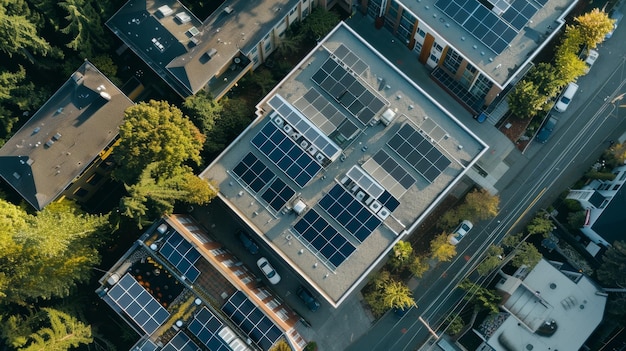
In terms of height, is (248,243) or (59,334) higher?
(248,243)

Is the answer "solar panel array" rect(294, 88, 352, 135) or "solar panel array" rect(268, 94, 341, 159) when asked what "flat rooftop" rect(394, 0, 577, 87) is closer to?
"solar panel array" rect(294, 88, 352, 135)

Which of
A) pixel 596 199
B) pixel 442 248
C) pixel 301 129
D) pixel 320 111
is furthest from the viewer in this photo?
pixel 596 199

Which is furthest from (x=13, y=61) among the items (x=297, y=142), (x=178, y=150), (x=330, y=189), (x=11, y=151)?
(x=330, y=189)

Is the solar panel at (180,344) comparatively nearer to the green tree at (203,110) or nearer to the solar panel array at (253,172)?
the solar panel array at (253,172)

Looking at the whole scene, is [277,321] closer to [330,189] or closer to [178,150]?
[330,189]

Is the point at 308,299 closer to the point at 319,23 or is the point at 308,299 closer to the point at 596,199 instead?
the point at 319,23

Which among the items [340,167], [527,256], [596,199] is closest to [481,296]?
[527,256]
